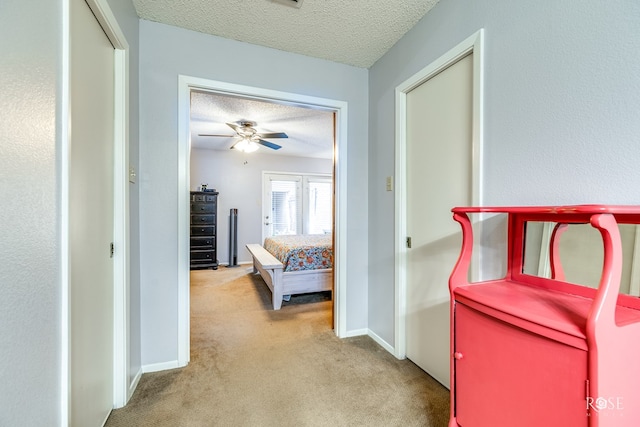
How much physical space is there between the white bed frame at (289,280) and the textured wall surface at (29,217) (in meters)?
2.32

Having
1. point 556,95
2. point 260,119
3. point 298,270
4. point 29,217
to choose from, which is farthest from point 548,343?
point 260,119

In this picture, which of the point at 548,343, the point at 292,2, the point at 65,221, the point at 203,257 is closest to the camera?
the point at 548,343

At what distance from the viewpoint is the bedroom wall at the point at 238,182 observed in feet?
18.4

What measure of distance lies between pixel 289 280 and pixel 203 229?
2.68 m

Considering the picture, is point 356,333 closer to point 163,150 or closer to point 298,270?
point 298,270

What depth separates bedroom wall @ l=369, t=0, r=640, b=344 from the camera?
924 mm

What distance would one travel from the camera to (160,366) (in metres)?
1.89

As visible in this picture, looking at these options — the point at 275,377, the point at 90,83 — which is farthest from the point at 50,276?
the point at 275,377

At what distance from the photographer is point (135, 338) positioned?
5.78 feet

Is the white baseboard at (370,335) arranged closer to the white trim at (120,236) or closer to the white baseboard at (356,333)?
the white baseboard at (356,333)

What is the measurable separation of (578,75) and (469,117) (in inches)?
21.2

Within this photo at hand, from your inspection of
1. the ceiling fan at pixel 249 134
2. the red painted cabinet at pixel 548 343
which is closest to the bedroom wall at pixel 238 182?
the ceiling fan at pixel 249 134

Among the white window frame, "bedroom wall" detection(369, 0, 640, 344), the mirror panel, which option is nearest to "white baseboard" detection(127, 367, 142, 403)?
"bedroom wall" detection(369, 0, 640, 344)

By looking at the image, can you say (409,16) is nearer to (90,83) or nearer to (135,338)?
(90,83)
